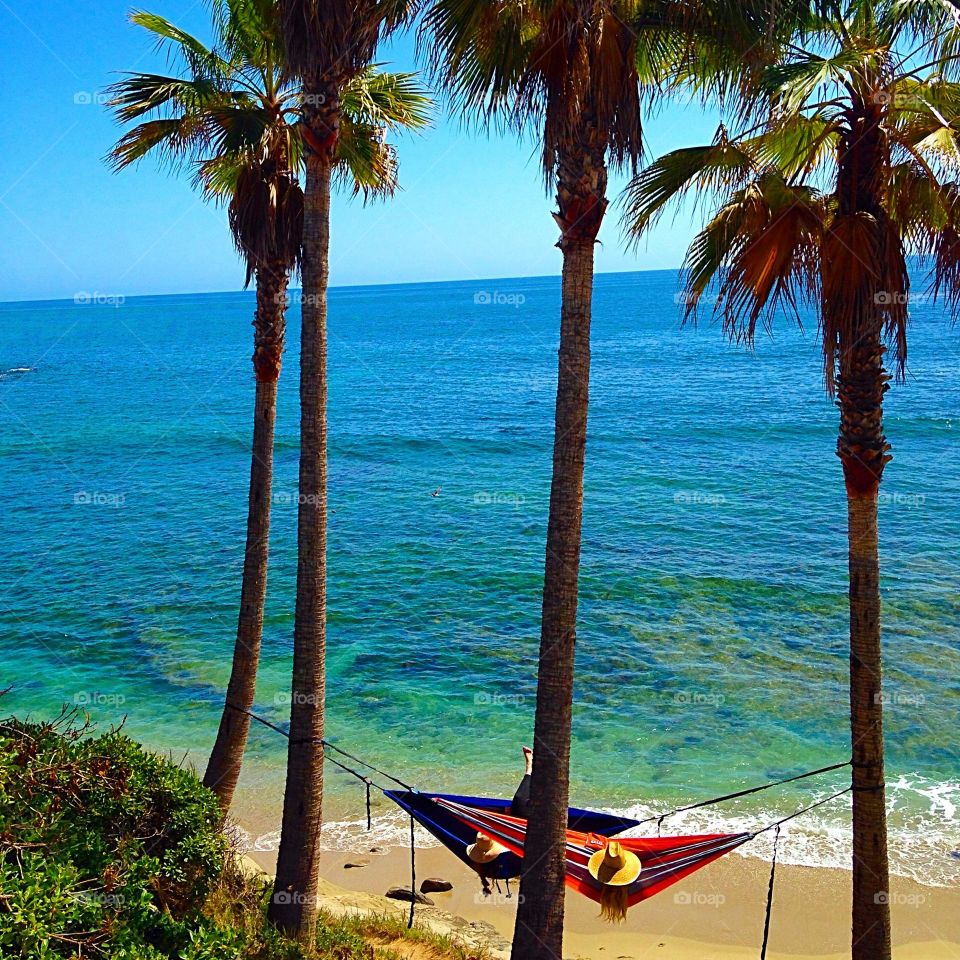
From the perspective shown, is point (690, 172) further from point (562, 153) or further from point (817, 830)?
point (817, 830)

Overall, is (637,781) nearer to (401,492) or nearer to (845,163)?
(845,163)

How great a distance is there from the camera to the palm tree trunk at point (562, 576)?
24.6 ft

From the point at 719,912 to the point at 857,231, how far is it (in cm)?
939

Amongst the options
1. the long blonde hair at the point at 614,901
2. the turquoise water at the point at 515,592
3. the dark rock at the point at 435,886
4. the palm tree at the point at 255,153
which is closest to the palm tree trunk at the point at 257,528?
the palm tree at the point at 255,153

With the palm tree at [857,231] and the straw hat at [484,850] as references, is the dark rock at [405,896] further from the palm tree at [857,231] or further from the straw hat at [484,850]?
the palm tree at [857,231]

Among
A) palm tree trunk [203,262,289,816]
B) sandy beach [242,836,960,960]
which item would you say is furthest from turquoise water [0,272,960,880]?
palm tree trunk [203,262,289,816]

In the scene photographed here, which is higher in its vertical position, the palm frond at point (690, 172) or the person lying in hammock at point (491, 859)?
the palm frond at point (690, 172)

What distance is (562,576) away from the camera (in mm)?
7648

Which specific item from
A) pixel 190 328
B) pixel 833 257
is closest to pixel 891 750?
pixel 833 257

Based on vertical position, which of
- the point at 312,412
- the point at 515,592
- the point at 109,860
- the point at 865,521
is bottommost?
the point at 515,592

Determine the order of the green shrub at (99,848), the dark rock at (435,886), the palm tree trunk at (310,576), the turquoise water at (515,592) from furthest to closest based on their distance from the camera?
the turquoise water at (515,592) < the dark rock at (435,886) < the palm tree trunk at (310,576) < the green shrub at (99,848)

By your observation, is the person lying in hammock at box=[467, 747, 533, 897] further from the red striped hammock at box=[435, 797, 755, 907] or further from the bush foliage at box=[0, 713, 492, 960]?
the bush foliage at box=[0, 713, 492, 960]

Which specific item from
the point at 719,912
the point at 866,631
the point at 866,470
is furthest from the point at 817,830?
the point at 866,470

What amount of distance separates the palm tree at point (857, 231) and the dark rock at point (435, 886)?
248 inches
